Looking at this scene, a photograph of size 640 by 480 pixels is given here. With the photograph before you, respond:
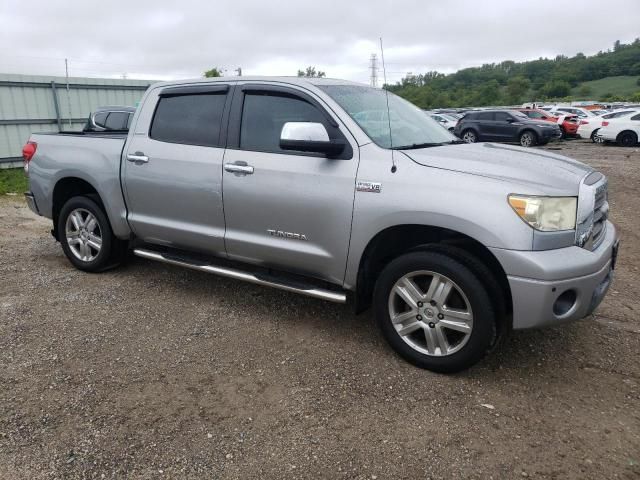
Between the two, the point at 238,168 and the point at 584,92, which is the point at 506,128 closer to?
the point at 238,168

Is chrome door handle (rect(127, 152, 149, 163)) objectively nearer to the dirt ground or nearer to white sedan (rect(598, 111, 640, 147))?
the dirt ground

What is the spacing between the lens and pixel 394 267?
10.9 feet

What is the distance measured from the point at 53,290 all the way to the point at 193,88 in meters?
2.27

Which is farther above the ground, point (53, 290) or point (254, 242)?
point (254, 242)

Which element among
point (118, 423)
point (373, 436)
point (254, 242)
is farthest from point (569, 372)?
point (118, 423)

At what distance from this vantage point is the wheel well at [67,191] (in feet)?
17.1

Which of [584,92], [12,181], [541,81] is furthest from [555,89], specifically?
[12,181]

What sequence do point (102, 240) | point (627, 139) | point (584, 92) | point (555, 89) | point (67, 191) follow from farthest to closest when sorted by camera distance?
point (555, 89) < point (584, 92) < point (627, 139) < point (67, 191) < point (102, 240)

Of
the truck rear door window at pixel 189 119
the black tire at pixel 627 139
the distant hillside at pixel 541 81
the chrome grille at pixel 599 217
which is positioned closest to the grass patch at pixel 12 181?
the truck rear door window at pixel 189 119

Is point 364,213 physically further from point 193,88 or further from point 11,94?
point 11,94

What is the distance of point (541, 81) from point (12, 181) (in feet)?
337

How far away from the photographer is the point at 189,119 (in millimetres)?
4328

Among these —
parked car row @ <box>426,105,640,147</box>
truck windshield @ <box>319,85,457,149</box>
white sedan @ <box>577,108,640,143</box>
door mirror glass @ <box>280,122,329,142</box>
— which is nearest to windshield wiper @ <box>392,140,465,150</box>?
truck windshield @ <box>319,85,457,149</box>

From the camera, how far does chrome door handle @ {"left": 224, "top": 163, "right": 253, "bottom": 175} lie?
3838mm
